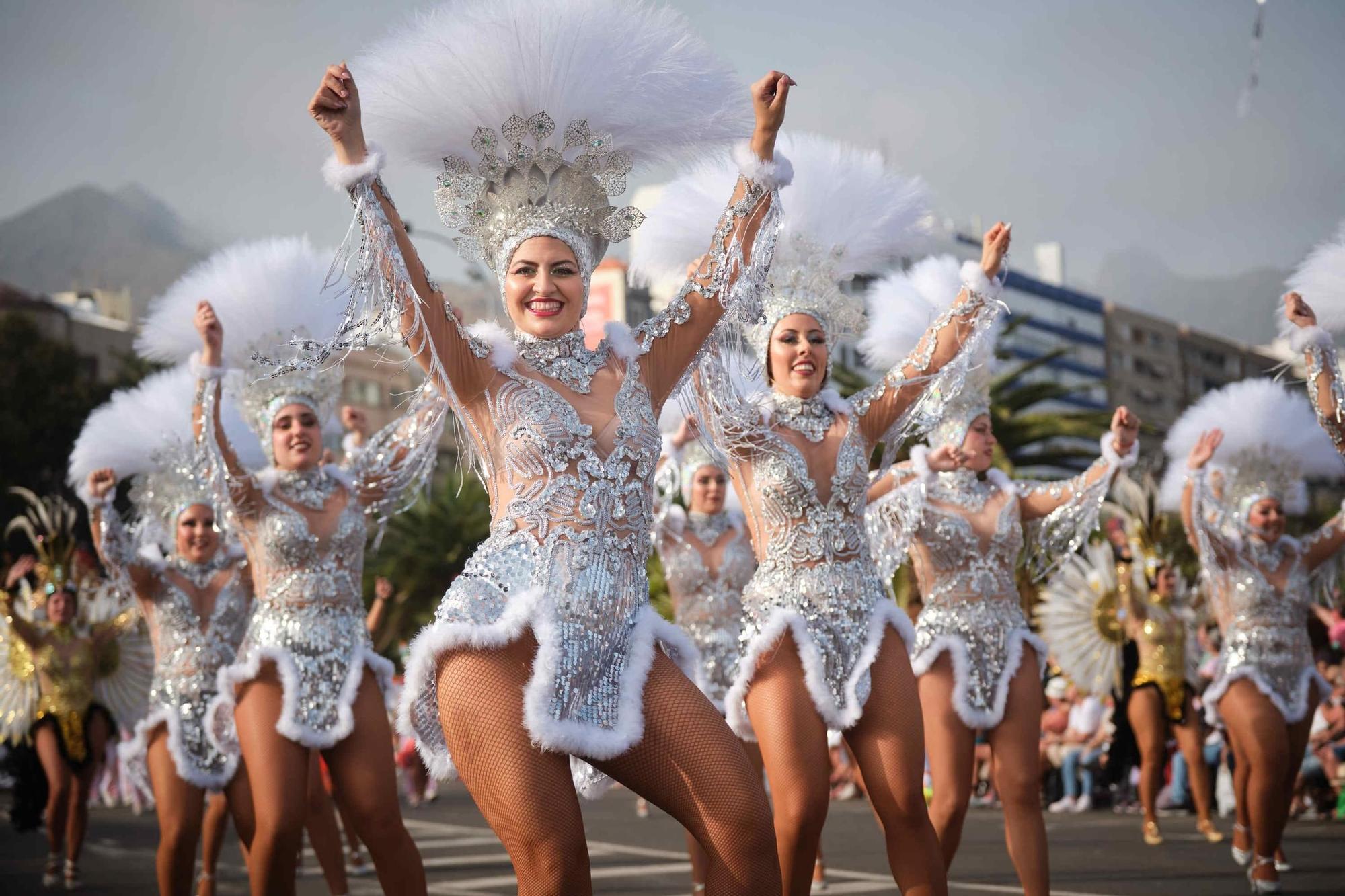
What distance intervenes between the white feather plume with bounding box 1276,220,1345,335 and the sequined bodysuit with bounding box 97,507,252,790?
5.46m

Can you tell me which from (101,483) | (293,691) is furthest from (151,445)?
(293,691)

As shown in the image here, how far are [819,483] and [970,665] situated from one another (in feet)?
4.66

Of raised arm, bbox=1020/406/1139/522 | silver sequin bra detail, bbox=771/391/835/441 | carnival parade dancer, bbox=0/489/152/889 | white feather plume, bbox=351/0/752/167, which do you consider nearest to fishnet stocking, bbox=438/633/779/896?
white feather plume, bbox=351/0/752/167

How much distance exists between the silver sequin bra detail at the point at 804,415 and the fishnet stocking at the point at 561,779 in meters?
2.03

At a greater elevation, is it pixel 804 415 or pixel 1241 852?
pixel 804 415

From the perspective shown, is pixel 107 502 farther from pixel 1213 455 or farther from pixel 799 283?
pixel 1213 455

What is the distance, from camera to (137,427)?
8.69m

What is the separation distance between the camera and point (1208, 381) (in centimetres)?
8994

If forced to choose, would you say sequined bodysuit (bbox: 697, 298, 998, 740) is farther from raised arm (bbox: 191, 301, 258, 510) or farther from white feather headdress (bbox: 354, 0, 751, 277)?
raised arm (bbox: 191, 301, 258, 510)

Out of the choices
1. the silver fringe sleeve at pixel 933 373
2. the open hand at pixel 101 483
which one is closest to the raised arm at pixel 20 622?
the open hand at pixel 101 483

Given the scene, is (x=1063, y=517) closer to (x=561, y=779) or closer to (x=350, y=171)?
(x=561, y=779)

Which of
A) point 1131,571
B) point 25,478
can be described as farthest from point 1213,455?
point 25,478

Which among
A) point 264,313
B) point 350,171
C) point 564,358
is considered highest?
point 264,313

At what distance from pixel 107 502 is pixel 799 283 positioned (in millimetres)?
4286
